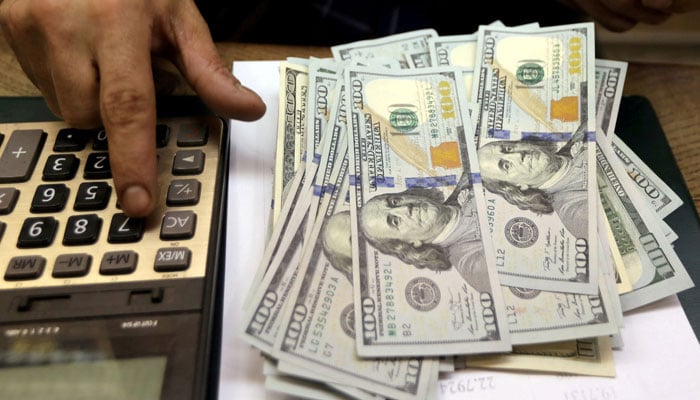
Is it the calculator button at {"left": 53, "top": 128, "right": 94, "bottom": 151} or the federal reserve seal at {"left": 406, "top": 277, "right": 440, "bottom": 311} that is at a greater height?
the calculator button at {"left": 53, "top": 128, "right": 94, "bottom": 151}

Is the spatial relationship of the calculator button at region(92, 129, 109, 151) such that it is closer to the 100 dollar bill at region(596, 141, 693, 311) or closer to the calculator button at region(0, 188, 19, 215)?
the calculator button at region(0, 188, 19, 215)

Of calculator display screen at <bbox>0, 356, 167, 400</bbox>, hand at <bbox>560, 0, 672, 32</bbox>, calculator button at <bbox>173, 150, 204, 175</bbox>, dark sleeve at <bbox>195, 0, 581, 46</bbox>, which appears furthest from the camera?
dark sleeve at <bbox>195, 0, 581, 46</bbox>

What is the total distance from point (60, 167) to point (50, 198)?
0.03 metres

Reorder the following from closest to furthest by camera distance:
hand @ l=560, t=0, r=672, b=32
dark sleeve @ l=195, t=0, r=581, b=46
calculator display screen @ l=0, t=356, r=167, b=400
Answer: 1. calculator display screen @ l=0, t=356, r=167, b=400
2. hand @ l=560, t=0, r=672, b=32
3. dark sleeve @ l=195, t=0, r=581, b=46

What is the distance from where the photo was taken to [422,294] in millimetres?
357

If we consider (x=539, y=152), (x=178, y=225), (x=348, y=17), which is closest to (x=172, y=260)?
(x=178, y=225)

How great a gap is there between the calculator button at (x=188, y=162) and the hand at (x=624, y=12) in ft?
1.22

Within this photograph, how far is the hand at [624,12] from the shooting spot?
19.7 inches

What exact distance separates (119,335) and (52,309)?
0.04 m

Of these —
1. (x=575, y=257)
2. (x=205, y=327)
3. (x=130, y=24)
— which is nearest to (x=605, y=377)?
(x=575, y=257)

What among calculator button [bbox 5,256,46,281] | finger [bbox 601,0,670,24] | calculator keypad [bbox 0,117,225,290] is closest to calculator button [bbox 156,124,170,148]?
calculator keypad [bbox 0,117,225,290]

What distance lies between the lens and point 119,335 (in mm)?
317

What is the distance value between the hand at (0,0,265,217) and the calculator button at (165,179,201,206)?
0.05 ft

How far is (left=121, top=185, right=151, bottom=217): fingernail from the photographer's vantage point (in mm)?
357
